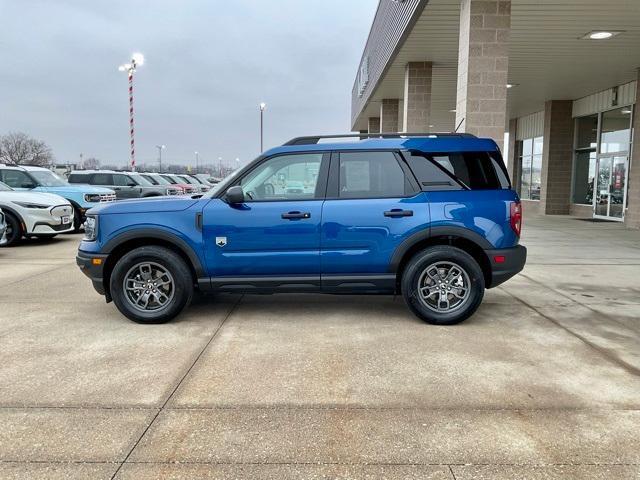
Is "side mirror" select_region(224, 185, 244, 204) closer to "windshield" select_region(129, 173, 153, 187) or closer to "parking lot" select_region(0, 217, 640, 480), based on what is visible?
"parking lot" select_region(0, 217, 640, 480)

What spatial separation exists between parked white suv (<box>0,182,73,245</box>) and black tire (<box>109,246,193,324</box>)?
714 cm

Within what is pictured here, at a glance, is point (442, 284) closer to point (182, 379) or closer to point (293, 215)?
point (293, 215)

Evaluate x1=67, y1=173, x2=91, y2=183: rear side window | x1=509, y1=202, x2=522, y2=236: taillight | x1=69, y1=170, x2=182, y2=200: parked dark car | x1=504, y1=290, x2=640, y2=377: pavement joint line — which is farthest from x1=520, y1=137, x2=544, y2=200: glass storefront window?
x1=509, y1=202, x2=522, y2=236: taillight

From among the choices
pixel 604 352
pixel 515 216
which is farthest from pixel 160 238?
pixel 604 352

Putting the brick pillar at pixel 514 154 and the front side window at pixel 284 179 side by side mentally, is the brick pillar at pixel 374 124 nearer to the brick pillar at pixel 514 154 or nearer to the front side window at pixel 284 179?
the brick pillar at pixel 514 154

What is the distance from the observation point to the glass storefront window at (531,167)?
78.3ft

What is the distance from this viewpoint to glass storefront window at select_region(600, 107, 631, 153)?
17469mm

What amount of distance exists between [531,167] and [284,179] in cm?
2220

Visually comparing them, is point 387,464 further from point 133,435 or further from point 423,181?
point 423,181

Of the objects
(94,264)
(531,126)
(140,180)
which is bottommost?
(94,264)

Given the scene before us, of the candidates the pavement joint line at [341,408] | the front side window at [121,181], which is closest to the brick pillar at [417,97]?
the front side window at [121,181]

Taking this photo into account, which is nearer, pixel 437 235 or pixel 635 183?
pixel 437 235

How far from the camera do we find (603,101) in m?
18.4

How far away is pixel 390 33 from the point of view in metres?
13.8
